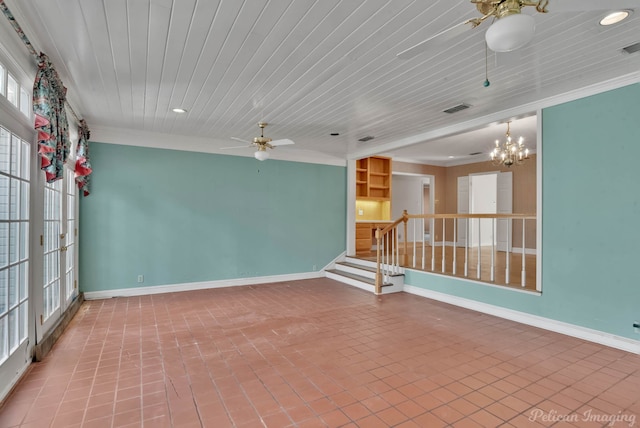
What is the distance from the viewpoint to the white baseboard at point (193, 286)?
16.8 feet

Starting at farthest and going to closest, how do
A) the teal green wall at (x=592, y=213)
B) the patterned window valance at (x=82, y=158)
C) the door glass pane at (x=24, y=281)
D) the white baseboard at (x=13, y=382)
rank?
1. the patterned window valance at (x=82, y=158)
2. the teal green wall at (x=592, y=213)
3. the door glass pane at (x=24, y=281)
4. the white baseboard at (x=13, y=382)

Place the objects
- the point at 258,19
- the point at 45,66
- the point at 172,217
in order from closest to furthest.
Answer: the point at 258,19 → the point at 45,66 → the point at 172,217

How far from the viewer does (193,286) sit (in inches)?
227

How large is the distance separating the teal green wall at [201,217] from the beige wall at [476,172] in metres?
3.38

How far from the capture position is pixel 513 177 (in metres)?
8.21

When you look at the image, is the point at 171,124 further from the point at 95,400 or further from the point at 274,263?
the point at 95,400

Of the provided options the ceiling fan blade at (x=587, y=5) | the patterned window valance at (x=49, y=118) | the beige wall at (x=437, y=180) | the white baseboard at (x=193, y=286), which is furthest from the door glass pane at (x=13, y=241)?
the beige wall at (x=437, y=180)

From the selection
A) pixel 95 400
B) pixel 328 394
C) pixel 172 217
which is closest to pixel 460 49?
pixel 328 394

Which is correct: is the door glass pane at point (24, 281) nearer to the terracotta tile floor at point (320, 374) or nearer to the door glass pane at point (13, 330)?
the door glass pane at point (13, 330)

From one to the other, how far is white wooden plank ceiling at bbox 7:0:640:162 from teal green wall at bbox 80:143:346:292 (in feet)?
3.75

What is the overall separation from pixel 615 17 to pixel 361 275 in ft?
16.6

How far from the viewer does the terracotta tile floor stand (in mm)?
2143

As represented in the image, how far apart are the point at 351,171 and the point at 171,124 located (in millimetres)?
3911

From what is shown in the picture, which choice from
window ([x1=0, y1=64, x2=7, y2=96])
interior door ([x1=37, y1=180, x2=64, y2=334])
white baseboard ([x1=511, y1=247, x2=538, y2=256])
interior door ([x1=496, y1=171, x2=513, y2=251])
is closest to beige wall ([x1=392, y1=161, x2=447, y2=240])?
interior door ([x1=496, y1=171, x2=513, y2=251])
